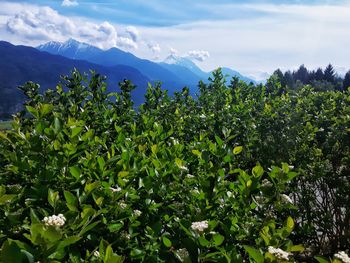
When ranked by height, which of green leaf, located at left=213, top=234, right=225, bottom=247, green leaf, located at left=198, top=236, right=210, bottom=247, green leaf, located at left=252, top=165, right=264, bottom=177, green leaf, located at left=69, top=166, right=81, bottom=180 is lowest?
green leaf, located at left=198, top=236, right=210, bottom=247

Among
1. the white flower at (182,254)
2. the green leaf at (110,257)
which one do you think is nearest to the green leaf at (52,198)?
the green leaf at (110,257)

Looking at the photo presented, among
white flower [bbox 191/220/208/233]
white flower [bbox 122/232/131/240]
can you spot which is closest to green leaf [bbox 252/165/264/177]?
white flower [bbox 191/220/208/233]

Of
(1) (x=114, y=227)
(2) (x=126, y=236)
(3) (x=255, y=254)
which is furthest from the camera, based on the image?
(2) (x=126, y=236)

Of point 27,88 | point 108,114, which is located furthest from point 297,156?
point 27,88

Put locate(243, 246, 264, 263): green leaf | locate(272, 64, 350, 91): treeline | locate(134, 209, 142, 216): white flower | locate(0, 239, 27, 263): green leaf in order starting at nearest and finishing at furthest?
locate(0, 239, 27, 263): green leaf, locate(243, 246, 264, 263): green leaf, locate(134, 209, 142, 216): white flower, locate(272, 64, 350, 91): treeline

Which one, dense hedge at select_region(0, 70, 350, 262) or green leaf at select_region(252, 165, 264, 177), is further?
green leaf at select_region(252, 165, 264, 177)

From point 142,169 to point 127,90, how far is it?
4.23 meters

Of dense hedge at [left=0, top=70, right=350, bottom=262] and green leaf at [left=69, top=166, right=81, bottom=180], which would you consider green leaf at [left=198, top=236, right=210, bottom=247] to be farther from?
green leaf at [left=69, top=166, right=81, bottom=180]

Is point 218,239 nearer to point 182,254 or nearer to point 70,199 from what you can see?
point 182,254

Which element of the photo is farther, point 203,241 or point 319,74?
point 319,74

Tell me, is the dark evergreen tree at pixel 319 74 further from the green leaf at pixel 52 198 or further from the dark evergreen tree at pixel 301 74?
the green leaf at pixel 52 198

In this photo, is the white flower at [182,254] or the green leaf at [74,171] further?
the green leaf at [74,171]

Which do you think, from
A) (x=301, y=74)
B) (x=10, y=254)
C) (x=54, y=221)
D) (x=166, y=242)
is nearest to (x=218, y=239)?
(x=166, y=242)

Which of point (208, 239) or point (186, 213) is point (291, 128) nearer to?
point (186, 213)
